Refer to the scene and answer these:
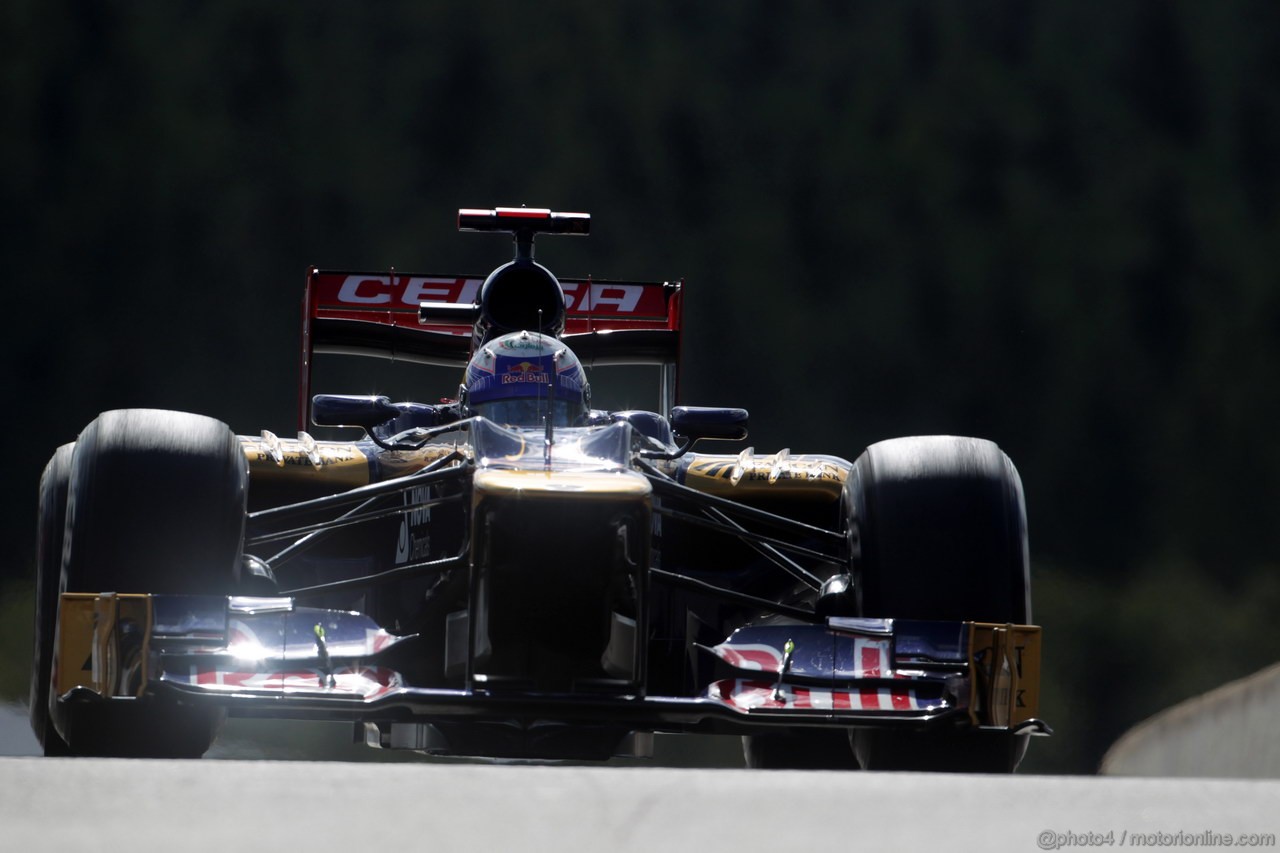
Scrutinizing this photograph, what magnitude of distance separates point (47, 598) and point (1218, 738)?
643 centimetres

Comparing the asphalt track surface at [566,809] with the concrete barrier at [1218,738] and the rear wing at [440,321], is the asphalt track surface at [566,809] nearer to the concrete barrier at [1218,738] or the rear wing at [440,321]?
the rear wing at [440,321]

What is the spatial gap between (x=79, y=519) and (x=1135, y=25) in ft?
42.4

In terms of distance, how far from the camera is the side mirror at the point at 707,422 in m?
5.48

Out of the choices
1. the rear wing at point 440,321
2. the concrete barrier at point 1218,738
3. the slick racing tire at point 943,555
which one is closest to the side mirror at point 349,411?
the slick racing tire at point 943,555

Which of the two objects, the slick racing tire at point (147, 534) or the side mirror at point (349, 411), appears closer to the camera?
the slick racing tire at point (147, 534)

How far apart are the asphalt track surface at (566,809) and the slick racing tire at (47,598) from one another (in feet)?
6.69

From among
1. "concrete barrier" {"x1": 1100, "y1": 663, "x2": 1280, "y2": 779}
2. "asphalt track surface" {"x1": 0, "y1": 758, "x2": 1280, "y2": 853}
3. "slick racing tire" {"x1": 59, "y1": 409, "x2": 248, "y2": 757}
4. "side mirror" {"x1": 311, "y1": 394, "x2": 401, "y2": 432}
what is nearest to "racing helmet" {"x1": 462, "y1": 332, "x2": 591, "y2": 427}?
"side mirror" {"x1": 311, "y1": 394, "x2": 401, "y2": 432}

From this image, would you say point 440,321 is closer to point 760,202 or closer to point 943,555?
point 943,555

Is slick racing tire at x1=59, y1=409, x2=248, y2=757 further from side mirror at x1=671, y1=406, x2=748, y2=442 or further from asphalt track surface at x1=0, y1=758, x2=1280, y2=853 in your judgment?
asphalt track surface at x1=0, y1=758, x2=1280, y2=853

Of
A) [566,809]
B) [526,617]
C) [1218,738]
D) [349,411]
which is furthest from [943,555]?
[1218,738]

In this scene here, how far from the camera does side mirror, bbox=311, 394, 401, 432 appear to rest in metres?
5.45

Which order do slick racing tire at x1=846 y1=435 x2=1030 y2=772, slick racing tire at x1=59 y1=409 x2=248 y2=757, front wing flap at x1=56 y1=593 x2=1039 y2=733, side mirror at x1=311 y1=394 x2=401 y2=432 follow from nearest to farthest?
1. front wing flap at x1=56 y1=593 x2=1039 y2=733
2. slick racing tire at x1=59 y1=409 x2=248 y2=757
3. slick racing tire at x1=846 y1=435 x2=1030 y2=772
4. side mirror at x1=311 y1=394 x2=401 y2=432

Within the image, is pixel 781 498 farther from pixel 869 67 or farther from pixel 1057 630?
pixel 869 67

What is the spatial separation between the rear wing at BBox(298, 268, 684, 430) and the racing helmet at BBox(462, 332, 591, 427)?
1331mm
